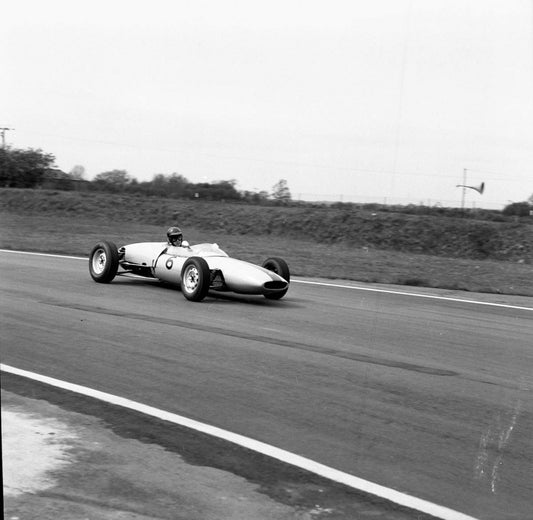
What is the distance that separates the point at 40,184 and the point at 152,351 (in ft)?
103

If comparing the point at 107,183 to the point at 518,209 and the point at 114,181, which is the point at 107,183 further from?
the point at 518,209

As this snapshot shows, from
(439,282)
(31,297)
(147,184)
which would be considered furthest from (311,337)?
(147,184)

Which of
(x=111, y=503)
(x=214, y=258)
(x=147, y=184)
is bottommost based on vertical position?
(x=111, y=503)

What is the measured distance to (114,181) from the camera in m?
41.3

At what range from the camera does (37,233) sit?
28281 millimetres

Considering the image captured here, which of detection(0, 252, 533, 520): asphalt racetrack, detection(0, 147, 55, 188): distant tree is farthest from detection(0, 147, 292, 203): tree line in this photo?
detection(0, 252, 533, 520): asphalt racetrack

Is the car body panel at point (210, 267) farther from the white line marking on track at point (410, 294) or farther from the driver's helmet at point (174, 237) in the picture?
the white line marking on track at point (410, 294)

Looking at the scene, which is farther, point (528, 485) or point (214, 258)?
point (214, 258)

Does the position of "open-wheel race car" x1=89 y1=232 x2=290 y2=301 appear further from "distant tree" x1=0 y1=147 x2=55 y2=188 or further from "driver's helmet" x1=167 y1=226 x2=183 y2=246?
"distant tree" x1=0 y1=147 x2=55 y2=188

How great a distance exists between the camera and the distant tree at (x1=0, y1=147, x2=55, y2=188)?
33969 millimetres

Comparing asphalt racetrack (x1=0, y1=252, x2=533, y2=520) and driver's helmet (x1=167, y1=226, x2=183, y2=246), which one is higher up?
driver's helmet (x1=167, y1=226, x2=183, y2=246)

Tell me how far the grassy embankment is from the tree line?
0.58 metres

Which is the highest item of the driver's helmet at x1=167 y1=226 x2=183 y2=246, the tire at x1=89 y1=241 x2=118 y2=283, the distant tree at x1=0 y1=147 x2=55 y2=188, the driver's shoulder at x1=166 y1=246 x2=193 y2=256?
the distant tree at x1=0 y1=147 x2=55 y2=188

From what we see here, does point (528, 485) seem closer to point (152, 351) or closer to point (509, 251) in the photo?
point (152, 351)
